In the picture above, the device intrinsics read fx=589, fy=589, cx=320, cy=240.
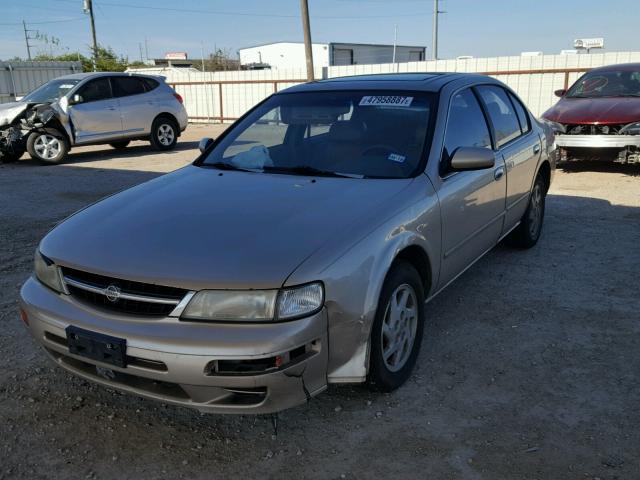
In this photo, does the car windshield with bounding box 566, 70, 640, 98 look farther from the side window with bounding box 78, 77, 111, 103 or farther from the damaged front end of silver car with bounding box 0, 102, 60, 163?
the damaged front end of silver car with bounding box 0, 102, 60, 163

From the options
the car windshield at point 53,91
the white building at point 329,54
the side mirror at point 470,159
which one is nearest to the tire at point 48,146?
the car windshield at point 53,91

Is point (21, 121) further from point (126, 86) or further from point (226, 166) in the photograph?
point (226, 166)

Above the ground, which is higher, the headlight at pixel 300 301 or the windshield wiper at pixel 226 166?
the windshield wiper at pixel 226 166

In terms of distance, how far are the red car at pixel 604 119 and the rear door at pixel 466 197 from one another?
447 cm

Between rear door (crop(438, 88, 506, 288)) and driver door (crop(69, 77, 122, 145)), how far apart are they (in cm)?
930

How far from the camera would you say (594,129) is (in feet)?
29.0

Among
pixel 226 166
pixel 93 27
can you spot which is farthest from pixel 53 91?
pixel 93 27

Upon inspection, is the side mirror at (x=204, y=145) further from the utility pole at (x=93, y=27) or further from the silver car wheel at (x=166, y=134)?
the utility pole at (x=93, y=27)

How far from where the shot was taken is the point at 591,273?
4.88 metres

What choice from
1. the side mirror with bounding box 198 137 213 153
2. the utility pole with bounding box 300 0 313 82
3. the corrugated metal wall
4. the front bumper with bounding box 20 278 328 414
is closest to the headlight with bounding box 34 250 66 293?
the front bumper with bounding box 20 278 328 414

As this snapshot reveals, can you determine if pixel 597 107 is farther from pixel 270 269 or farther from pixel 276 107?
pixel 270 269

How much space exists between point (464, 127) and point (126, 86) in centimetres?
1004

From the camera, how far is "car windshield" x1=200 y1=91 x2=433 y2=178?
3.50 m

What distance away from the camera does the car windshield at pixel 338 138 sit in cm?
350
